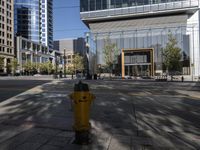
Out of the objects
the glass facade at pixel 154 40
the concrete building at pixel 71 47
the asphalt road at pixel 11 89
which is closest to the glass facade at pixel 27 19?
the concrete building at pixel 71 47

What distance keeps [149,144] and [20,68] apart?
114779 millimetres

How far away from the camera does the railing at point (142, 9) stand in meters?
67.4

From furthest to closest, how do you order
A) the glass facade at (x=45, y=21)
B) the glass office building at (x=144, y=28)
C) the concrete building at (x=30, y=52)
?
the glass facade at (x=45, y=21)
the concrete building at (x=30, y=52)
the glass office building at (x=144, y=28)

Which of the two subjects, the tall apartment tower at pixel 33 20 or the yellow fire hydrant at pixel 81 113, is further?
the tall apartment tower at pixel 33 20

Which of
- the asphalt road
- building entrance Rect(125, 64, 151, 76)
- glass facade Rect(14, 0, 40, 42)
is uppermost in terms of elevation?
glass facade Rect(14, 0, 40, 42)

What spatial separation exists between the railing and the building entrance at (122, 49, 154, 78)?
15068 millimetres

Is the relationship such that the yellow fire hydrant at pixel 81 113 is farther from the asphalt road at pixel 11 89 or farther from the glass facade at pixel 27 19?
the glass facade at pixel 27 19

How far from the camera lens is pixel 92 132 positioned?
20.6 feet

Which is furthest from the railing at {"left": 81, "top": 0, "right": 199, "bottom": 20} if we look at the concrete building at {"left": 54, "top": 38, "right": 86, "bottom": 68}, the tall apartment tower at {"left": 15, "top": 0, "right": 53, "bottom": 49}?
the tall apartment tower at {"left": 15, "top": 0, "right": 53, "bottom": 49}

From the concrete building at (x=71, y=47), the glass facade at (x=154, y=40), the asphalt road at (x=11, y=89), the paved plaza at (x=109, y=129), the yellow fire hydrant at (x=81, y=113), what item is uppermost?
A: the concrete building at (x=71, y=47)

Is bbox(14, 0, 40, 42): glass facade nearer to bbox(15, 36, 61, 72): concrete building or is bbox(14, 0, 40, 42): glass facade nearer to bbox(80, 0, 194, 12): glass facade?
bbox(15, 36, 61, 72): concrete building

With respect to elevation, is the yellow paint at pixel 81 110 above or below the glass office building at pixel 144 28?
below

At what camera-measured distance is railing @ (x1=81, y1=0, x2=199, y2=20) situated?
67375 millimetres

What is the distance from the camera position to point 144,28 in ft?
225
